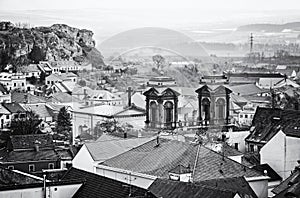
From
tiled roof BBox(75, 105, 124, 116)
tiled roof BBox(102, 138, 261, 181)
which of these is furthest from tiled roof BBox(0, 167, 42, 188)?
tiled roof BBox(75, 105, 124, 116)

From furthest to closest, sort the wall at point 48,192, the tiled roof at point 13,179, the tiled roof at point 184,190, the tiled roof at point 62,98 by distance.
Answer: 1. the tiled roof at point 62,98
2. the tiled roof at point 13,179
3. the tiled roof at point 184,190
4. the wall at point 48,192

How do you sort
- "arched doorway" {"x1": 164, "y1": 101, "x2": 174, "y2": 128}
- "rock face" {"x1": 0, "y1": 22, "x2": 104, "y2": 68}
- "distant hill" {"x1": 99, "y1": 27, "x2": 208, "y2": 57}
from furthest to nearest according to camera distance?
1. "rock face" {"x1": 0, "y1": 22, "x2": 104, "y2": 68}
2. "distant hill" {"x1": 99, "y1": 27, "x2": 208, "y2": 57}
3. "arched doorway" {"x1": 164, "y1": 101, "x2": 174, "y2": 128}

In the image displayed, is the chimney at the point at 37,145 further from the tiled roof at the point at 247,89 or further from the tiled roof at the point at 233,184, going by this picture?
the tiled roof at the point at 247,89

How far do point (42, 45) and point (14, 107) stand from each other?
63.1ft

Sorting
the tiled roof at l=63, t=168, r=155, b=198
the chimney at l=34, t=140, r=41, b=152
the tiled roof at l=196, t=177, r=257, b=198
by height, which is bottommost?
the chimney at l=34, t=140, r=41, b=152

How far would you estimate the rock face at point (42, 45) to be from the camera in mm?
40031

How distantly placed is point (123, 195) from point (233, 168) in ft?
8.72

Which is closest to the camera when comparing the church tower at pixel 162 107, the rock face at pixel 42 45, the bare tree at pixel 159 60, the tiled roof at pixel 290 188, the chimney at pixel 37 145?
the tiled roof at pixel 290 188

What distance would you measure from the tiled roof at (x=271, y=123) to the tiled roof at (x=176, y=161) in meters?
3.22

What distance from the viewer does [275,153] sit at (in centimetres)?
1170

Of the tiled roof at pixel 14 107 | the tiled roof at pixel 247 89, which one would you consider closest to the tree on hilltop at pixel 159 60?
the tiled roof at pixel 14 107

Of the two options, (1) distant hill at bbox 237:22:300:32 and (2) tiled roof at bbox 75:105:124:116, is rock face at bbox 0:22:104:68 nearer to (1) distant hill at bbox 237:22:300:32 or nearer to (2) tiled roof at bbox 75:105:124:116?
(1) distant hill at bbox 237:22:300:32

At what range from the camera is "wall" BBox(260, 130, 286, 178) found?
37.3ft

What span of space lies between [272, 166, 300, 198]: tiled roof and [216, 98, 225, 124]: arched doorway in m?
4.62
